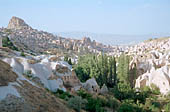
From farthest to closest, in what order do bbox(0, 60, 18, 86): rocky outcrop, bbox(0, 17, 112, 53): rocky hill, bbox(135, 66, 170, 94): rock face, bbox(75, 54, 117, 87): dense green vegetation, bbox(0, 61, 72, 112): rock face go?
bbox(0, 17, 112, 53): rocky hill → bbox(75, 54, 117, 87): dense green vegetation → bbox(135, 66, 170, 94): rock face → bbox(0, 60, 18, 86): rocky outcrop → bbox(0, 61, 72, 112): rock face

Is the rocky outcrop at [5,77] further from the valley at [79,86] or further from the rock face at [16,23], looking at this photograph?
the rock face at [16,23]

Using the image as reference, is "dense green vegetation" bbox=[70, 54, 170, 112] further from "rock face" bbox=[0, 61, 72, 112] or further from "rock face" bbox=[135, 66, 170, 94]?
"rock face" bbox=[0, 61, 72, 112]

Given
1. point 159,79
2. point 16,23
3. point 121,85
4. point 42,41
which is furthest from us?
point 16,23

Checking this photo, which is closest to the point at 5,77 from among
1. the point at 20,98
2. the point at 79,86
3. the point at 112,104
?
the point at 20,98

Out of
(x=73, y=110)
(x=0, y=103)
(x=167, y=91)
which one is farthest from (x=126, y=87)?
(x=0, y=103)

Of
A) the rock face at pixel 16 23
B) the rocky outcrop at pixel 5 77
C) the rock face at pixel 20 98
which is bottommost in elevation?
the rock face at pixel 20 98

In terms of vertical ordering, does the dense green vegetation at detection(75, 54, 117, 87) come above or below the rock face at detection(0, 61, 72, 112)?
below

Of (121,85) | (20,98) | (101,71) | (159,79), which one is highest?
(20,98)

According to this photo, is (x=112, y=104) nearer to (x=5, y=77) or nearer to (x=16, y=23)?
(x=5, y=77)

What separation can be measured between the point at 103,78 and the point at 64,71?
32.5 ft

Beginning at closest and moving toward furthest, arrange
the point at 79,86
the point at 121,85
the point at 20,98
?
the point at 20,98 < the point at 79,86 < the point at 121,85

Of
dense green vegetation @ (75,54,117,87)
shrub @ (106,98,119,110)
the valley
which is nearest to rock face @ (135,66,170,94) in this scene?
the valley

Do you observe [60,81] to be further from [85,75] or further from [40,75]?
[85,75]

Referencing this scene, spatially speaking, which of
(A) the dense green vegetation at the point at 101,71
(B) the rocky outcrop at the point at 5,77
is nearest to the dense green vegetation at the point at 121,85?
(A) the dense green vegetation at the point at 101,71
